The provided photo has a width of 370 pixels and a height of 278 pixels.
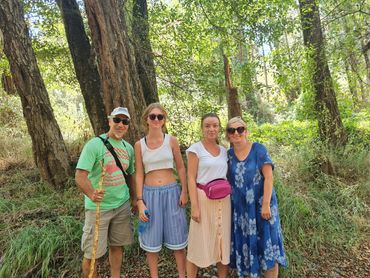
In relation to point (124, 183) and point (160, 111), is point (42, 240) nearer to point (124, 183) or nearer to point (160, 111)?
point (124, 183)

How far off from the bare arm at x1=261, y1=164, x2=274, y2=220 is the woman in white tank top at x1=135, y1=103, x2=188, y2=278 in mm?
726

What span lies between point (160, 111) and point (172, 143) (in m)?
0.32

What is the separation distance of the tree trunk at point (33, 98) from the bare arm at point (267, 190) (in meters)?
3.59

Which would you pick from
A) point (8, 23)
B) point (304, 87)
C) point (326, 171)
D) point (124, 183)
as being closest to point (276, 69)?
point (304, 87)

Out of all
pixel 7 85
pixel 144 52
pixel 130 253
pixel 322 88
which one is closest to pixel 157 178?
pixel 130 253

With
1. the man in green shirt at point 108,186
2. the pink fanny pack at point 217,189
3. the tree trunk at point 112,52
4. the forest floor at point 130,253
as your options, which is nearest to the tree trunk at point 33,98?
the forest floor at point 130,253

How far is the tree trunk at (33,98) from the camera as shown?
4715mm

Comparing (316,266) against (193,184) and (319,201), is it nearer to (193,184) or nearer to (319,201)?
(319,201)

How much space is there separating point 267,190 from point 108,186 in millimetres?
1427

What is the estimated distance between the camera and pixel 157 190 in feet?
9.20

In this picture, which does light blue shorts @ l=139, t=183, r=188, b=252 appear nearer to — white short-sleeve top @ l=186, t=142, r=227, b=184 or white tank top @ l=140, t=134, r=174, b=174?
white tank top @ l=140, t=134, r=174, b=174

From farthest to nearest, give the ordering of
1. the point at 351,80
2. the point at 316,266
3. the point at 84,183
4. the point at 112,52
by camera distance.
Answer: the point at 351,80 → the point at 112,52 → the point at 316,266 → the point at 84,183

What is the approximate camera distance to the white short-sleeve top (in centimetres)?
276

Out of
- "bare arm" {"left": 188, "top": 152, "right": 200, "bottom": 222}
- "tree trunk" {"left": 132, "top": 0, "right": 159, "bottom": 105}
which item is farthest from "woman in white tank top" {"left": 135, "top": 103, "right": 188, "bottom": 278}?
"tree trunk" {"left": 132, "top": 0, "right": 159, "bottom": 105}
